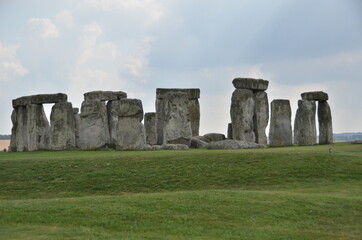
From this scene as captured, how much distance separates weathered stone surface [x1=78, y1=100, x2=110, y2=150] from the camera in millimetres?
31469

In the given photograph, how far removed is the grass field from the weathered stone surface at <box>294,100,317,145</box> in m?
8.82

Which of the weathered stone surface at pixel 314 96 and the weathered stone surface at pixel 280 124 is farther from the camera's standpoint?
the weathered stone surface at pixel 314 96

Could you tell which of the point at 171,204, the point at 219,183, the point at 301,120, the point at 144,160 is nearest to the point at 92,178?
the point at 144,160

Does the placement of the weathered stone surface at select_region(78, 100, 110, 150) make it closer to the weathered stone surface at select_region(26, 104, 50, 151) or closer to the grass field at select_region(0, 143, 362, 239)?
the weathered stone surface at select_region(26, 104, 50, 151)

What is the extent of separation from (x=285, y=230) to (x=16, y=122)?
A: 25831 mm

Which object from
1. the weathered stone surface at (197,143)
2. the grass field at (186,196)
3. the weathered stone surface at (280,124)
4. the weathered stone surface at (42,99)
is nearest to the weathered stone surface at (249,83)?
the weathered stone surface at (280,124)

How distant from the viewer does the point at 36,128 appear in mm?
34406

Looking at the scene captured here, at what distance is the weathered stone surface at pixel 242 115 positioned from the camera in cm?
3397

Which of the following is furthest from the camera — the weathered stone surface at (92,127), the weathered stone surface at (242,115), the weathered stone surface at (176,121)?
the weathered stone surface at (242,115)

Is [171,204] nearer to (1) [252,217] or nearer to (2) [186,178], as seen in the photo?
(1) [252,217]

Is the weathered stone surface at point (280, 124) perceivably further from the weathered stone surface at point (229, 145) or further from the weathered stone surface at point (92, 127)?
the weathered stone surface at point (92, 127)

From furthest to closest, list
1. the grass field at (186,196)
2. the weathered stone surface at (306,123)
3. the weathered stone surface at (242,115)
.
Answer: the weathered stone surface at (306,123)
the weathered stone surface at (242,115)
the grass field at (186,196)

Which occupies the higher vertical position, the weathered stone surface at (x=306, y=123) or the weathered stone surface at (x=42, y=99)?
the weathered stone surface at (x=42, y=99)

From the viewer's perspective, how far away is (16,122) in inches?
1464
